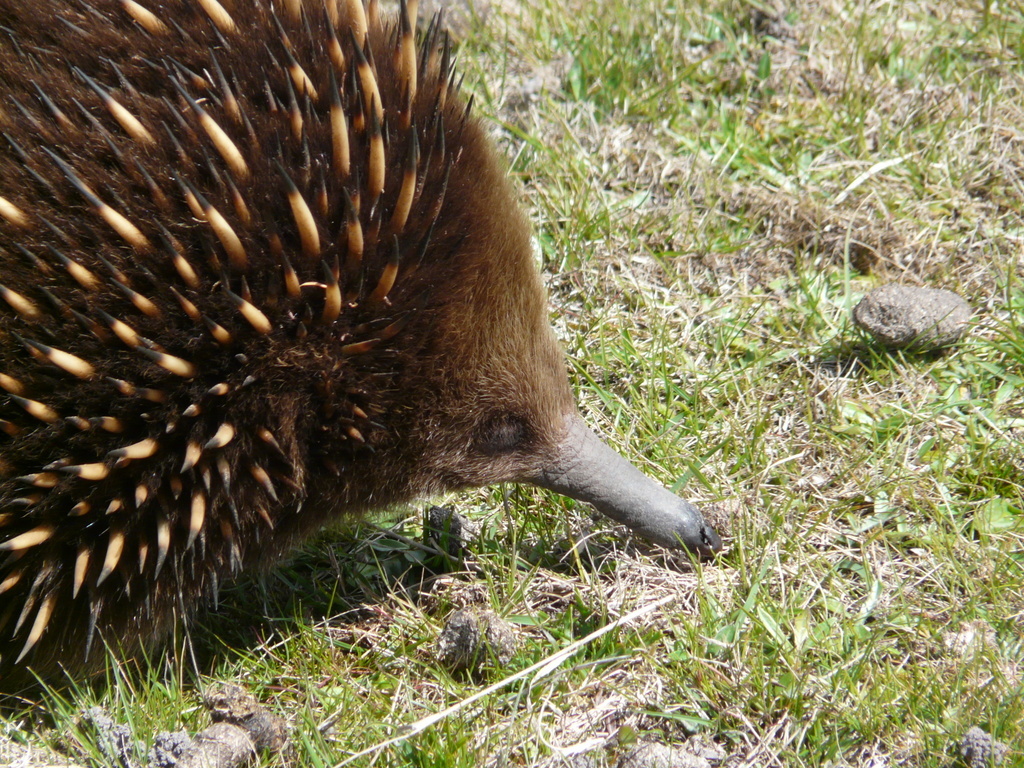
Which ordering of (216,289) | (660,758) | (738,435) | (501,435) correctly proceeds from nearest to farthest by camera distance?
1. (216,289)
2. (660,758)
3. (501,435)
4. (738,435)

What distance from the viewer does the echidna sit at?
1612 mm

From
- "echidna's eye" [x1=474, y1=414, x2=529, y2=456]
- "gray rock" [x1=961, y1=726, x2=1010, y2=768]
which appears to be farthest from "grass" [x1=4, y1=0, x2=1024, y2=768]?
"echidna's eye" [x1=474, y1=414, x2=529, y2=456]

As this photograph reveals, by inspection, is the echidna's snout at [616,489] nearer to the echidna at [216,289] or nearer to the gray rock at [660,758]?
the echidna at [216,289]

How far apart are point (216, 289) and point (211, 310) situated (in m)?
0.03

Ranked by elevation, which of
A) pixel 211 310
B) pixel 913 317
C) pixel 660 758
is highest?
pixel 211 310

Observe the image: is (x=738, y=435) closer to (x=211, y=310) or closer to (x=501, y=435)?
(x=501, y=435)

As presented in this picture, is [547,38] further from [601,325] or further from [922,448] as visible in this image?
[922,448]

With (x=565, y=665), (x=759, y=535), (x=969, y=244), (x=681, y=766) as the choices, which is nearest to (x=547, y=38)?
(x=969, y=244)

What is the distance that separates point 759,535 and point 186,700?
1.17m

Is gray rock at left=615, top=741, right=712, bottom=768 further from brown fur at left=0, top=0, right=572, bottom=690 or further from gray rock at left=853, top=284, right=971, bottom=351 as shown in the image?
gray rock at left=853, top=284, right=971, bottom=351

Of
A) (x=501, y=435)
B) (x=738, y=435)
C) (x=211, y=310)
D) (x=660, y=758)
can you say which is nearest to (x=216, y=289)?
(x=211, y=310)

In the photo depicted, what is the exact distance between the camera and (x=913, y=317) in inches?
97.4

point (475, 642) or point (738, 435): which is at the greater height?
point (738, 435)

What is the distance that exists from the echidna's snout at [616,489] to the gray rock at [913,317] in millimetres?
808
